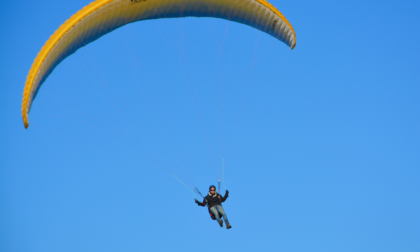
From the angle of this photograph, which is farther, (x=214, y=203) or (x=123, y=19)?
(x=123, y=19)

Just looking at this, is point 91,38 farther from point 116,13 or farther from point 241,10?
point 241,10

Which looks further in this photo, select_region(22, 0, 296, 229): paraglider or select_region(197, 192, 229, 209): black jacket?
select_region(197, 192, 229, 209): black jacket

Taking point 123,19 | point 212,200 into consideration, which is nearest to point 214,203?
point 212,200

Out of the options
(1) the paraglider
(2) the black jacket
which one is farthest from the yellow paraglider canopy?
(2) the black jacket

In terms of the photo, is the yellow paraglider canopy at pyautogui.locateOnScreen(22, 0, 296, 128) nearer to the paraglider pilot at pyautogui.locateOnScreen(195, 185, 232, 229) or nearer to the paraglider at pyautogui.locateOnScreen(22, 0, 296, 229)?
the paraglider at pyautogui.locateOnScreen(22, 0, 296, 229)

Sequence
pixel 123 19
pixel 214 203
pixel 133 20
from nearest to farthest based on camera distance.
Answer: pixel 214 203 → pixel 123 19 → pixel 133 20

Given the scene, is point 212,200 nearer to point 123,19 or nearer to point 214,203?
point 214,203

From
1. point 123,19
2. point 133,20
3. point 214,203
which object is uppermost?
point 133,20

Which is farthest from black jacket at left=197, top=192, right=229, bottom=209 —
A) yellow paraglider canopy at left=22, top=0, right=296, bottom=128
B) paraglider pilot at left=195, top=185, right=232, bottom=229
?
yellow paraglider canopy at left=22, top=0, right=296, bottom=128

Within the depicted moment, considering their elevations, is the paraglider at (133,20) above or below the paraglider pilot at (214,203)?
above

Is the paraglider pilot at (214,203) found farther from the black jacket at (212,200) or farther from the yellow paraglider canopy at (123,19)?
the yellow paraglider canopy at (123,19)

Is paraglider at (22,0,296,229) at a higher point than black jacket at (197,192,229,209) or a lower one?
higher

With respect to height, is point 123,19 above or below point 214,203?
above

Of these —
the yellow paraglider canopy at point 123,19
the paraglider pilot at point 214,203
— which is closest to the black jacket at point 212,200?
the paraglider pilot at point 214,203
